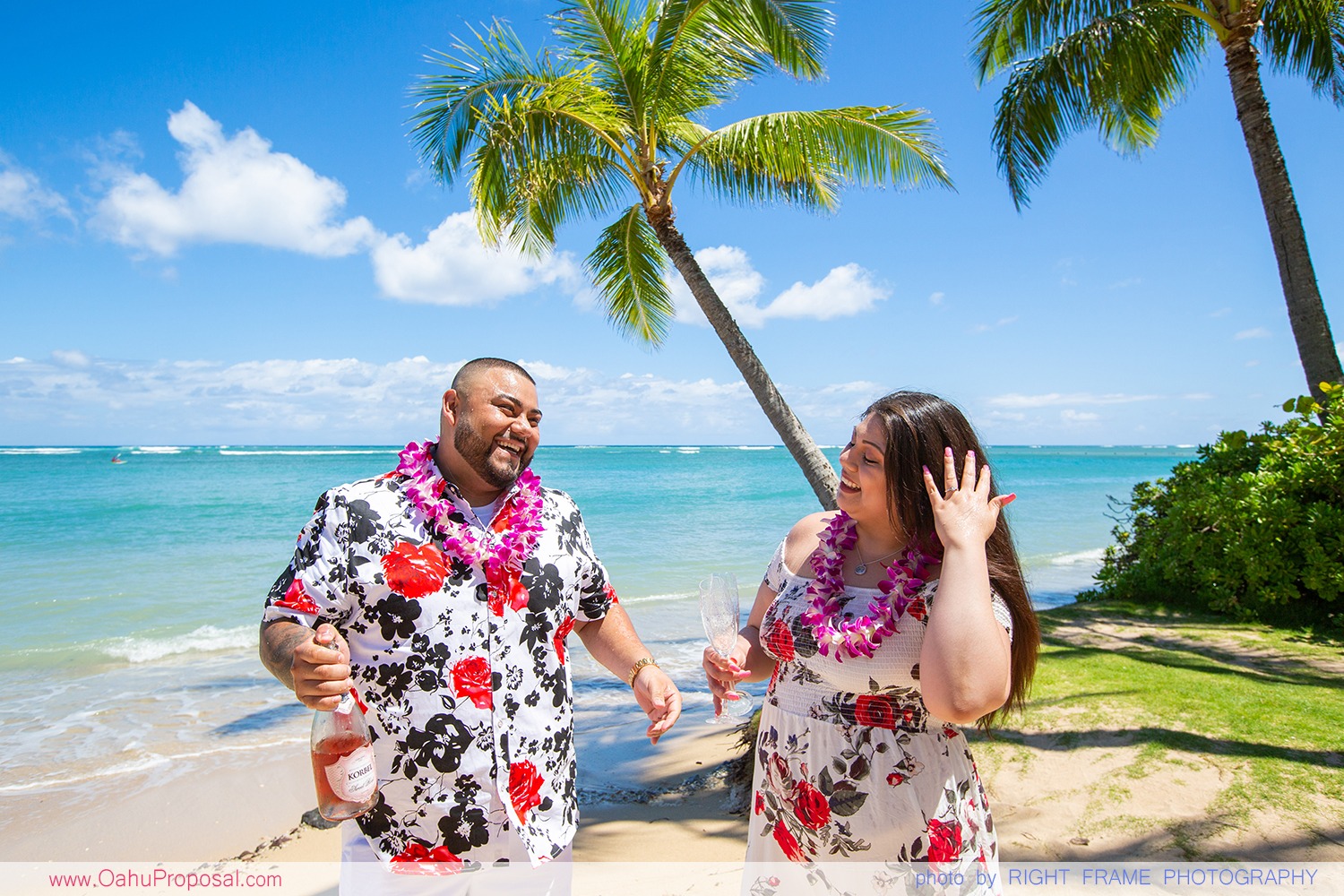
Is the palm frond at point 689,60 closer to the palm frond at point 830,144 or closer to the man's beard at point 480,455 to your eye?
the palm frond at point 830,144

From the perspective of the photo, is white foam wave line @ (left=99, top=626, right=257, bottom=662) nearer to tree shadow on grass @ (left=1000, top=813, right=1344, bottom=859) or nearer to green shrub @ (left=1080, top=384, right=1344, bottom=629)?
tree shadow on grass @ (left=1000, top=813, right=1344, bottom=859)

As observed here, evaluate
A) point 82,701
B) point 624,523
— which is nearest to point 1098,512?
point 624,523

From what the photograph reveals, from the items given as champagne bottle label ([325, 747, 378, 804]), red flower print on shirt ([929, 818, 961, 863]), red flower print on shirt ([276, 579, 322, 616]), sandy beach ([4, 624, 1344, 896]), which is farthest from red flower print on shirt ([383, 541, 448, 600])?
sandy beach ([4, 624, 1344, 896])

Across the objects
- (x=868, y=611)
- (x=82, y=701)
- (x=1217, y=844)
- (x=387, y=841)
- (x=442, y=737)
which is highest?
(x=868, y=611)

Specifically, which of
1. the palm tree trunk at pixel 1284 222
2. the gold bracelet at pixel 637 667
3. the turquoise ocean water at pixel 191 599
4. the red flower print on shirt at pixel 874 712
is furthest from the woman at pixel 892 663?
the palm tree trunk at pixel 1284 222

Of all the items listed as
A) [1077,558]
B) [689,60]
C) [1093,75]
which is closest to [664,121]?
[689,60]

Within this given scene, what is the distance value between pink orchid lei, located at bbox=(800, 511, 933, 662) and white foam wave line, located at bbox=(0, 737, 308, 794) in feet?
20.4

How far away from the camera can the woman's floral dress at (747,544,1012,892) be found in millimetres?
2132

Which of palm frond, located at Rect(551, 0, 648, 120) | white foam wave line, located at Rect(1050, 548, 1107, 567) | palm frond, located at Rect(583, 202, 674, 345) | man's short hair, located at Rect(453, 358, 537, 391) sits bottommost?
white foam wave line, located at Rect(1050, 548, 1107, 567)

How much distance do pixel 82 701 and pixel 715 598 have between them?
8.65 m

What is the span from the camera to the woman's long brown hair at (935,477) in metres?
2.25

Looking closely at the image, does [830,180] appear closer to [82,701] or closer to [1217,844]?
[1217,844]

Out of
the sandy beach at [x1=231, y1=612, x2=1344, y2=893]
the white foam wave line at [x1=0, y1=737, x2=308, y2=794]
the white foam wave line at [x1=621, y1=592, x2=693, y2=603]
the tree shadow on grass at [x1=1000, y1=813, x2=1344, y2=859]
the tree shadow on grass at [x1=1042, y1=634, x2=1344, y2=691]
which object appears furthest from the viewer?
the white foam wave line at [x1=621, y1=592, x2=693, y2=603]

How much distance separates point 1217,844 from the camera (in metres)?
3.59
